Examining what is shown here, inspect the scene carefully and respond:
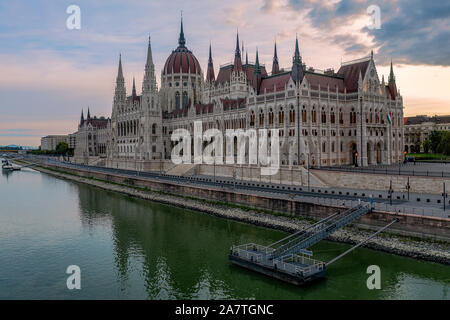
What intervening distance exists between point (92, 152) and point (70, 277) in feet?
485

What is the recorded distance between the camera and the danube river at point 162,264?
2434 centimetres

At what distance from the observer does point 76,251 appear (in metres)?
33.6

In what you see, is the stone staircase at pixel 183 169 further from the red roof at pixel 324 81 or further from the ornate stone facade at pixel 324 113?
the red roof at pixel 324 81

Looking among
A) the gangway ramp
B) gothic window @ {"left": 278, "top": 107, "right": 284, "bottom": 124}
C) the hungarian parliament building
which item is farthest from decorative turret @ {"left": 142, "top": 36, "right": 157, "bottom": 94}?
the gangway ramp

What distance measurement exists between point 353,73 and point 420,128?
78955 mm

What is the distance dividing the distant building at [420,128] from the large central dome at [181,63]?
76773 millimetres

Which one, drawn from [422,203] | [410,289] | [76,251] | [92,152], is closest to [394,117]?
[422,203]

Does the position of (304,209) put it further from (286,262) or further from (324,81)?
(324,81)

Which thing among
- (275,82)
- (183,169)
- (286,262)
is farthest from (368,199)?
(183,169)

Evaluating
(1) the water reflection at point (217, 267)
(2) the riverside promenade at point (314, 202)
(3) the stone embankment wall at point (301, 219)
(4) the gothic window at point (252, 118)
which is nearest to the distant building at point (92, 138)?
(3) the stone embankment wall at point (301, 219)

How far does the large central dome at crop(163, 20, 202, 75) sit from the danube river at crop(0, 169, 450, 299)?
→ 81.6 m
